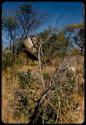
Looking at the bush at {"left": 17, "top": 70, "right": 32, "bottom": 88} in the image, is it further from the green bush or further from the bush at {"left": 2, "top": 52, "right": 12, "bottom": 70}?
the bush at {"left": 2, "top": 52, "right": 12, "bottom": 70}

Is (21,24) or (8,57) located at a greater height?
(21,24)

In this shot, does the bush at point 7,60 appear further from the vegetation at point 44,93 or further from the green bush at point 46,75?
the green bush at point 46,75

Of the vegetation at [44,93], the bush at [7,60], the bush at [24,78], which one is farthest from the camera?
the bush at [7,60]

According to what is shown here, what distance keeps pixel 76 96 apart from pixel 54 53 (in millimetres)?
3604

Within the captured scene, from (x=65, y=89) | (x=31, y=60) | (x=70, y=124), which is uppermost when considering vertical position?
(x=31, y=60)

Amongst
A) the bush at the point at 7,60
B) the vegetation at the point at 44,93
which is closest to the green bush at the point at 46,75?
the vegetation at the point at 44,93

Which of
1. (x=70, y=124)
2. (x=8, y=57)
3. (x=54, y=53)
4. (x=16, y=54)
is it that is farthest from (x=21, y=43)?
(x=70, y=124)

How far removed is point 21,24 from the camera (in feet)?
17.5

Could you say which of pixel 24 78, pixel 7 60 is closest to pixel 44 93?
pixel 24 78

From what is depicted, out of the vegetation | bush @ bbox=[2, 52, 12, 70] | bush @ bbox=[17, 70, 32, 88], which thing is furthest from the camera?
bush @ bbox=[2, 52, 12, 70]

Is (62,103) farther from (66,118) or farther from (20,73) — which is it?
(20,73)

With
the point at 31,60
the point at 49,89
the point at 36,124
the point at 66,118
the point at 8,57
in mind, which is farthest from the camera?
the point at 31,60

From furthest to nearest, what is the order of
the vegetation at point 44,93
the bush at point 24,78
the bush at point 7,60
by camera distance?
the bush at point 7,60, the bush at point 24,78, the vegetation at point 44,93

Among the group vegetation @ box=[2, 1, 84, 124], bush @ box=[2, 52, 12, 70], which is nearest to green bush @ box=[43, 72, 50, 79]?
vegetation @ box=[2, 1, 84, 124]
